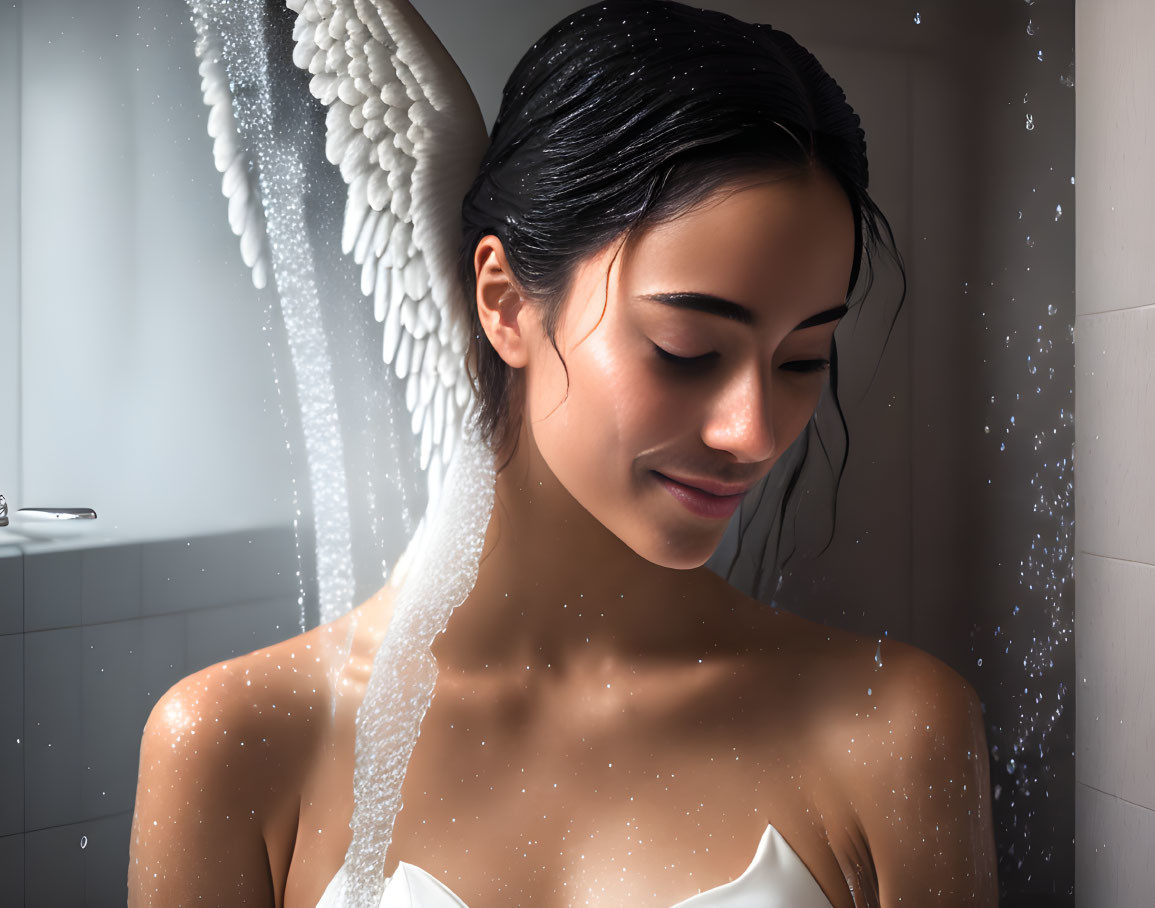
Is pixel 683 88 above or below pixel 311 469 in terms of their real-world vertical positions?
above

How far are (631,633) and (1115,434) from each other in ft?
1.36

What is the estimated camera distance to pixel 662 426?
508mm

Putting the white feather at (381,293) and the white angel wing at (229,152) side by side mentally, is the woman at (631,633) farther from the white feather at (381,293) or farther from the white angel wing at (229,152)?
the white angel wing at (229,152)

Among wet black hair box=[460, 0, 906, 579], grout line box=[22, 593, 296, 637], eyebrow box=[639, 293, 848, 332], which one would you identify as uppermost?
wet black hair box=[460, 0, 906, 579]

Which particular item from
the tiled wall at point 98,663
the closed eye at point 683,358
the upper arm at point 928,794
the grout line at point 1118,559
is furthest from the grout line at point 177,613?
the grout line at point 1118,559

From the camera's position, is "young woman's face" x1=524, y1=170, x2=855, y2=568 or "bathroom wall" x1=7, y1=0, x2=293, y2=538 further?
"bathroom wall" x1=7, y1=0, x2=293, y2=538

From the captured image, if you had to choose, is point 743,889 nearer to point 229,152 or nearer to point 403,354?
point 403,354

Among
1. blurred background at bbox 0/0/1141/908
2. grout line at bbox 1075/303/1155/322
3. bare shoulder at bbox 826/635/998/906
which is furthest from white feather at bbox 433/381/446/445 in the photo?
grout line at bbox 1075/303/1155/322

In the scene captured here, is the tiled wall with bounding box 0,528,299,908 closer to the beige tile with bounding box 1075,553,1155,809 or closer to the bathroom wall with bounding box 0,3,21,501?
the bathroom wall with bounding box 0,3,21,501

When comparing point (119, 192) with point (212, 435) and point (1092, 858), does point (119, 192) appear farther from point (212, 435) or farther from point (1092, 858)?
point (1092, 858)

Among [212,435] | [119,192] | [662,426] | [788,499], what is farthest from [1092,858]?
[119,192]

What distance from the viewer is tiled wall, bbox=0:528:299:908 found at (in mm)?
623

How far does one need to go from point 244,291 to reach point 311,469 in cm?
14

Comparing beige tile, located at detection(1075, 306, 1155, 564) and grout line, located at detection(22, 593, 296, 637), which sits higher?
beige tile, located at detection(1075, 306, 1155, 564)
